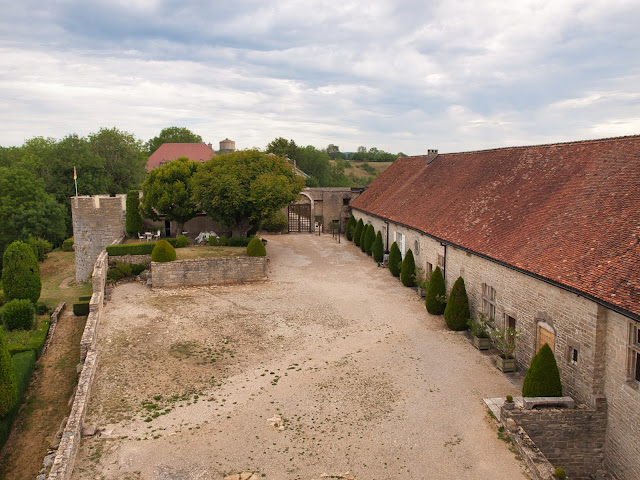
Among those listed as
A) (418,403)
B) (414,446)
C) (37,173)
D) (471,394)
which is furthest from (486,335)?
(37,173)

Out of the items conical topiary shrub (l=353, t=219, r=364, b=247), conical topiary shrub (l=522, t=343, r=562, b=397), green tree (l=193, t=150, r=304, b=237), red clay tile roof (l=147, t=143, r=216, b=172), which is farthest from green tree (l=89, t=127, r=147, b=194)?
conical topiary shrub (l=522, t=343, r=562, b=397)

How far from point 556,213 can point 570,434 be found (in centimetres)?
601

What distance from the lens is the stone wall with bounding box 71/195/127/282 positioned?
29.0 meters

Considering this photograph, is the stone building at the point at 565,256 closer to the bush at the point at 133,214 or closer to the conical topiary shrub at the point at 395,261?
the conical topiary shrub at the point at 395,261

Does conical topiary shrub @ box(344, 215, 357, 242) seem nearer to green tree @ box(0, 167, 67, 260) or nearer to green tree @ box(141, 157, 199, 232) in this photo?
green tree @ box(141, 157, 199, 232)

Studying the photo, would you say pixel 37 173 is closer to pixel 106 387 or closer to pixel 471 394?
pixel 106 387

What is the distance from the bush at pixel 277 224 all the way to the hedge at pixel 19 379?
23.9m

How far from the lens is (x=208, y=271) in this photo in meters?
23.4

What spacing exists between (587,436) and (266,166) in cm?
Answer: 2220

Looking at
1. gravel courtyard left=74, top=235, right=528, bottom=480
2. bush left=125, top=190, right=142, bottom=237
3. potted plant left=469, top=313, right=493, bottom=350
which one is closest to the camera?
gravel courtyard left=74, top=235, right=528, bottom=480

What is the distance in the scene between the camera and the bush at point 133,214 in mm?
31375

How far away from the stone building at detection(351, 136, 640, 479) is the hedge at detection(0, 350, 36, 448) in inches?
528

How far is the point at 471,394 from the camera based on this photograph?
12.1m

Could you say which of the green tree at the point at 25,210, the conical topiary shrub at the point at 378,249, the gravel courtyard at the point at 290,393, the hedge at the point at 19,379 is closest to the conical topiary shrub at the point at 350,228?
the conical topiary shrub at the point at 378,249
